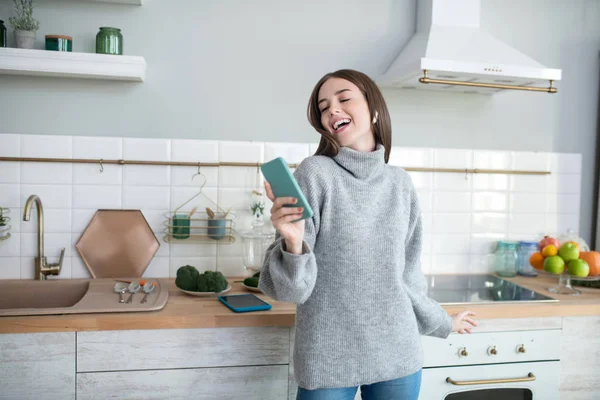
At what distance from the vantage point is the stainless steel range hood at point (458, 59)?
204cm

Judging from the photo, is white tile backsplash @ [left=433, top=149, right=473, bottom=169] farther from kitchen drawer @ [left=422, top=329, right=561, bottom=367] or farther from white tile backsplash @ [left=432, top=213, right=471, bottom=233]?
kitchen drawer @ [left=422, top=329, right=561, bottom=367]

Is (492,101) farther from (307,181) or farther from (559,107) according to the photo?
(307,181)

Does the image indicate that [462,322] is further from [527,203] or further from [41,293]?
[41,293]

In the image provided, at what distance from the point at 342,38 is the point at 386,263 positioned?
133 cm

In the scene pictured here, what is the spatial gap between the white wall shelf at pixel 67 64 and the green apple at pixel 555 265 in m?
1.66

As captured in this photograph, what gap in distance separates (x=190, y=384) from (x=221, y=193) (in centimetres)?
81

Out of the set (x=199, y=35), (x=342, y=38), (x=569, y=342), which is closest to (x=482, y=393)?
(x=569, y=342)

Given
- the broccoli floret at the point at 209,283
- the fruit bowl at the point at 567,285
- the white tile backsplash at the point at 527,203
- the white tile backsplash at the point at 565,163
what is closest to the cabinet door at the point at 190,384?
the broccoli floret at the point at 209,283

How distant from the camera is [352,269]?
1.30 m

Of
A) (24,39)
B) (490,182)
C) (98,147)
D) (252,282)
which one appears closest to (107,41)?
(24,39)

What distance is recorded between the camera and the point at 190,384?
1.73m

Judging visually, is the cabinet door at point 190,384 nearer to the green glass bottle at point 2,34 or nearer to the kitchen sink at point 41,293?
the kitchen sink at point 41,293

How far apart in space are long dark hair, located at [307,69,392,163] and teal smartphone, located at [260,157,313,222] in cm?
28

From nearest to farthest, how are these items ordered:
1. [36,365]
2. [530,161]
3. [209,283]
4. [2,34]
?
[36,365], [209,283], [2,34], [530,161]
